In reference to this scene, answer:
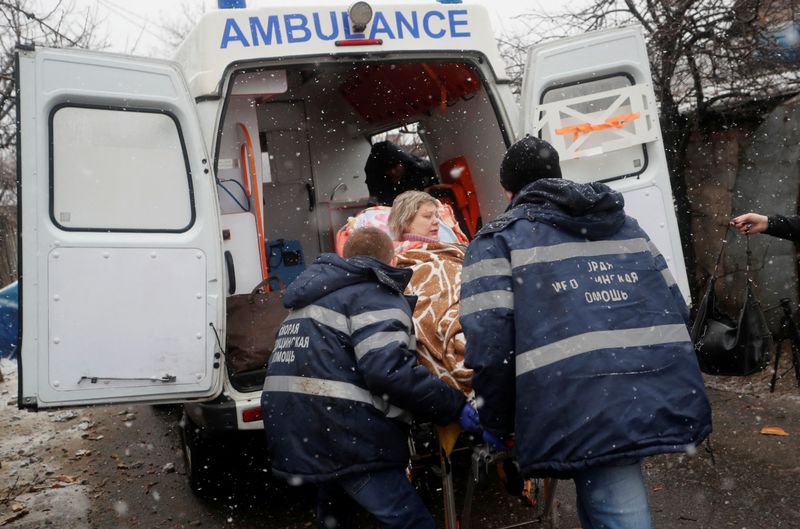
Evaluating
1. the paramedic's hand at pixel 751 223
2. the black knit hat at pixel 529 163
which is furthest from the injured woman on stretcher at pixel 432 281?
the paramedic's hand at pixel 751 223

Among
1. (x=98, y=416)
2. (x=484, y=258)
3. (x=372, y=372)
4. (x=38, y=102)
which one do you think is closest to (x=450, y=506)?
(x=372, y=372)

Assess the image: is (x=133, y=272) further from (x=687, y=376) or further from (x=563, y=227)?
(x=687, y=376)

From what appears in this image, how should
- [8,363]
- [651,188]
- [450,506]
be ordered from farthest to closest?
1. [8,363]
2. [651,188]
3. [450,506]

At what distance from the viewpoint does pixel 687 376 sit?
7.10 feet

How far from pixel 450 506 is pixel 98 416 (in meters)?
5.69

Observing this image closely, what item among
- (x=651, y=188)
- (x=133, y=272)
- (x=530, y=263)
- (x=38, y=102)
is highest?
(x=38, y=102)

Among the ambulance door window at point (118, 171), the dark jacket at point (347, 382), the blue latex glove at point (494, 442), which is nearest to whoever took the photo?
the blue latex glove at point (494, 442)

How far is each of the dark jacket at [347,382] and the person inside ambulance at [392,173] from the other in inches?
164

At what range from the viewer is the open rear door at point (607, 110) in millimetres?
4113

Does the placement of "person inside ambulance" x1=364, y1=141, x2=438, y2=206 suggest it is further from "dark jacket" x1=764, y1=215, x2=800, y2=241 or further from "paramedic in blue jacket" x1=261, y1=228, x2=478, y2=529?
"paramedic in blue jacket" x1=261, y1=228, x2=478, y2=529

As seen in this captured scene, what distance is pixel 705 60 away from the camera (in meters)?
6.67

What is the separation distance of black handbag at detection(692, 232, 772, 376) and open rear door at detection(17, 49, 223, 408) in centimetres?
276

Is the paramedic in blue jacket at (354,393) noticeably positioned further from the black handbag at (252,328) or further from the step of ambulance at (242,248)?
the step of ambulance at (242,248)

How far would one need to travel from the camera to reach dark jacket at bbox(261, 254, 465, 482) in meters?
2.62
